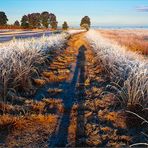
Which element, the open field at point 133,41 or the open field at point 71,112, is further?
the open field at point 133,41

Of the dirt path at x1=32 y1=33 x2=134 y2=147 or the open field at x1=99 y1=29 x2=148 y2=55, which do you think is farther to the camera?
the open field at x1=99 y1=29 x2=148 y2=55

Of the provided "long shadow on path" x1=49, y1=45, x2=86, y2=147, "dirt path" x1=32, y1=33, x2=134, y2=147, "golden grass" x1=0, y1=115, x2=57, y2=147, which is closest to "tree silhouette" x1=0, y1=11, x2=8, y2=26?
"long shadow on path" x1=49, y1=45, x2=86, y2=147

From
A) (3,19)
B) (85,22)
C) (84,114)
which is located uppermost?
(3,19)

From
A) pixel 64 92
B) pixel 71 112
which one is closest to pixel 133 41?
pixel 64 92

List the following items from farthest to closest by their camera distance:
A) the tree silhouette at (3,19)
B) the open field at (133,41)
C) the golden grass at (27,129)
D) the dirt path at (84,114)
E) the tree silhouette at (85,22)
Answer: the tree silhouette at (85,22) → the tree silhouette at (3,19) → the open field at (133,41) → the dirt path at (84,114) → the golden grass at (27,129)

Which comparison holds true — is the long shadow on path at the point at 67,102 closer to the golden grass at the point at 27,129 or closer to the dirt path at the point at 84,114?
the dirt path at the point at 84,114

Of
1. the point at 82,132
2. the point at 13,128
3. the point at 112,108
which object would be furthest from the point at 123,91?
the point at 13,128

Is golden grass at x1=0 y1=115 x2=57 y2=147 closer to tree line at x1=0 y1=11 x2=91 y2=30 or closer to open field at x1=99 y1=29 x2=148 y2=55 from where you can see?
open field at x1=99 y1=29 x2=148 y2=55

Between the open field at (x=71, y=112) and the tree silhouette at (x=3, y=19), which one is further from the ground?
the tree silhouette at (x=3, y=19)

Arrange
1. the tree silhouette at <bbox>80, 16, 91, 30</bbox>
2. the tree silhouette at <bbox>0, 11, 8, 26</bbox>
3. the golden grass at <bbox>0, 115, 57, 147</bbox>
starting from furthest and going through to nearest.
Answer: the tree silhouette at <bbox>80, 16, 91, 30</bbox>, the tree silhouette at <bbox>0, 11, 8, 26</bbox>, the golden grass at <bbox>0, 115, 57, 147</bbox>

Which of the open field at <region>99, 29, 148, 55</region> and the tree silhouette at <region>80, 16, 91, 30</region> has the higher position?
the tree silhouette at <region>80, 16, 91, 30</region>

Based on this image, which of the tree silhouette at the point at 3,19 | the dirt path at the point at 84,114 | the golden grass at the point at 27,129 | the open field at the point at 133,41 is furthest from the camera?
the tree silhouette at the point at 3,19

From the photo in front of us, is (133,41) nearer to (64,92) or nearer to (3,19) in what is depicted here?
(64,92)

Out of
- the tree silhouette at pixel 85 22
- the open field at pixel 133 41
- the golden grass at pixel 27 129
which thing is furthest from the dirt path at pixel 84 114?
the tree silhouette at pixel 85 22
